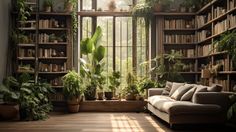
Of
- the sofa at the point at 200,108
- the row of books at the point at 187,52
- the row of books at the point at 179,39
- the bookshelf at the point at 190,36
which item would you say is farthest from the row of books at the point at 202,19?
the sofa at the point at 200,108

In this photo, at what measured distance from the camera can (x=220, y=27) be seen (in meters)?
7.29

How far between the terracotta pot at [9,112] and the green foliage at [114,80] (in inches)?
111

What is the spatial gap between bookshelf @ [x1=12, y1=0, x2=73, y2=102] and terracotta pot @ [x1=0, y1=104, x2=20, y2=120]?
6.25 ft

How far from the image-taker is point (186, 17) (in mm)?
9438

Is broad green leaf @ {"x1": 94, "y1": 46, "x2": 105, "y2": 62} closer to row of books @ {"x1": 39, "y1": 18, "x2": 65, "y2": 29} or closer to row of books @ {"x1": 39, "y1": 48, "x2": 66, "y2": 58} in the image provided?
row of books @ {"x1": 39, "y1": 48, "x2": 66, "y2": 58}

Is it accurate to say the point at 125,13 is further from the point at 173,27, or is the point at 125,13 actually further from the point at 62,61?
the point at 62,61

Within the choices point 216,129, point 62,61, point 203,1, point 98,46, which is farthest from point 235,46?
point 62,61

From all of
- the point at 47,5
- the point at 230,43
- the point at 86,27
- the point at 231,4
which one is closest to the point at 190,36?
the point at 231,4

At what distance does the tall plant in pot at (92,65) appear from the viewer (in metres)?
8.99

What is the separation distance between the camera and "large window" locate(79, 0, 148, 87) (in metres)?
9.83

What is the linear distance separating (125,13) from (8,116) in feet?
13.9

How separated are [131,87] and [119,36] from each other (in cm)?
164

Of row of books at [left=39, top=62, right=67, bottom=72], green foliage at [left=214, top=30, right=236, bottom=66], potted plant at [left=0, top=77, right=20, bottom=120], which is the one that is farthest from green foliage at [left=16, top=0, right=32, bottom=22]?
green foliage at [left=214, top=30, right=236, bottom=66]

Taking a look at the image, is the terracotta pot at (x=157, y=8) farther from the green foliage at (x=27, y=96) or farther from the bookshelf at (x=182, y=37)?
the green foliage at (x=27, y=96)
